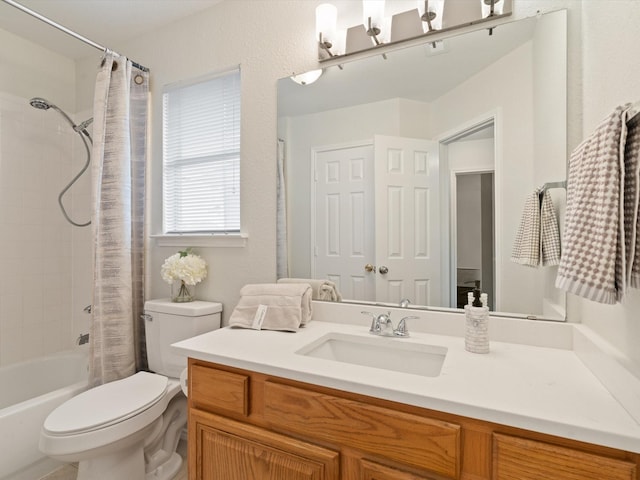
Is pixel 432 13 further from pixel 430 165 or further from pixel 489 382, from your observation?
pixel 489 382

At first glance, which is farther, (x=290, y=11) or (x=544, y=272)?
(x=290, y=11)

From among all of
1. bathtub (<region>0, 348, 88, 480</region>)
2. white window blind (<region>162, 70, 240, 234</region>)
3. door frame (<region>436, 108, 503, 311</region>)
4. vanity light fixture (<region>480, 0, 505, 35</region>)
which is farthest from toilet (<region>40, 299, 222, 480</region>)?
vanity light fixture (<region>480, 0, 505, 35</region>)

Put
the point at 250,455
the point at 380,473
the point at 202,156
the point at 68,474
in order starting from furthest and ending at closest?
1. the point at 202,156
2. the point at 68,474
3. the point at 250,455
4. the point at 380,473

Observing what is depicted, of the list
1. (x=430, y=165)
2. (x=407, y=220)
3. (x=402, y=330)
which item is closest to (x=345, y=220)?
(x=407, y=220)

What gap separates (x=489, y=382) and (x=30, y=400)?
207 cm

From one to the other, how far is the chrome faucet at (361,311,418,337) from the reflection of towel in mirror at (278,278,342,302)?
0.85 feet

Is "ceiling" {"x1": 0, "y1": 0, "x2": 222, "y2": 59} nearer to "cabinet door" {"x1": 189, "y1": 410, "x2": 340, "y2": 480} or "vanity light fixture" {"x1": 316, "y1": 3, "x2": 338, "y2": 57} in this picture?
"vanity light fixture" {"x1": 316, "y1": 3, "x2": 338, "y2": 57}

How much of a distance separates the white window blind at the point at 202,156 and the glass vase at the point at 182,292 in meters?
0.34

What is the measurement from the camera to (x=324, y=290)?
1.59 meters

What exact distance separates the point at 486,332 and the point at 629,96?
2.48 ft

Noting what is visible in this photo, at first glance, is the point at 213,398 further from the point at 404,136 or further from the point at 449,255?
the point at 404,136

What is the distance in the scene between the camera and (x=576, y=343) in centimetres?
110

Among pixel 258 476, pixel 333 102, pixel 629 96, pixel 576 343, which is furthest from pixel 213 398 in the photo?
pixel 629 96

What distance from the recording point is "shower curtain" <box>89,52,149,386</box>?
185 centimetres
